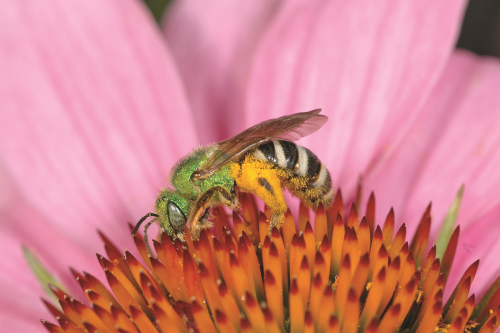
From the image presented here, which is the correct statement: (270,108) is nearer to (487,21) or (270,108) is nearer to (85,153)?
(85,153)

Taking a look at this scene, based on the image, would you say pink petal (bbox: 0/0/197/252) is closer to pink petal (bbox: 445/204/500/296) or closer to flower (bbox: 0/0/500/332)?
flower (bbox: 0/0/500/332)

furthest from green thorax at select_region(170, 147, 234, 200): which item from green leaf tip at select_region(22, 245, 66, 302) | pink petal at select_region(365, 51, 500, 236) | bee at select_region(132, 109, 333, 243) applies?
pink petal at select_region(365, 51, 500, 236)

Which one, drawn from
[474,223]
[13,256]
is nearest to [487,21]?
[474,223]

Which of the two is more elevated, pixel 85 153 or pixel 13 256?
pixel 85 153

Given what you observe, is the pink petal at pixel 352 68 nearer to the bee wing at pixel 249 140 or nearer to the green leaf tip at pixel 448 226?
the green leaf tip at pixel 448 226

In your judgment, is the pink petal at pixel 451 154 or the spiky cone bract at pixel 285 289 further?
the pink petal at pixel 451 154

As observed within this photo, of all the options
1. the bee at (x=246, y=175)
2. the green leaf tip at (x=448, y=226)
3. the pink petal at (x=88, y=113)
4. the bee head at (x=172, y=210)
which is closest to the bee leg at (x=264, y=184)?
the bee at (x=246, y=175)

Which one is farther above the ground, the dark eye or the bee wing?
the bee wing
